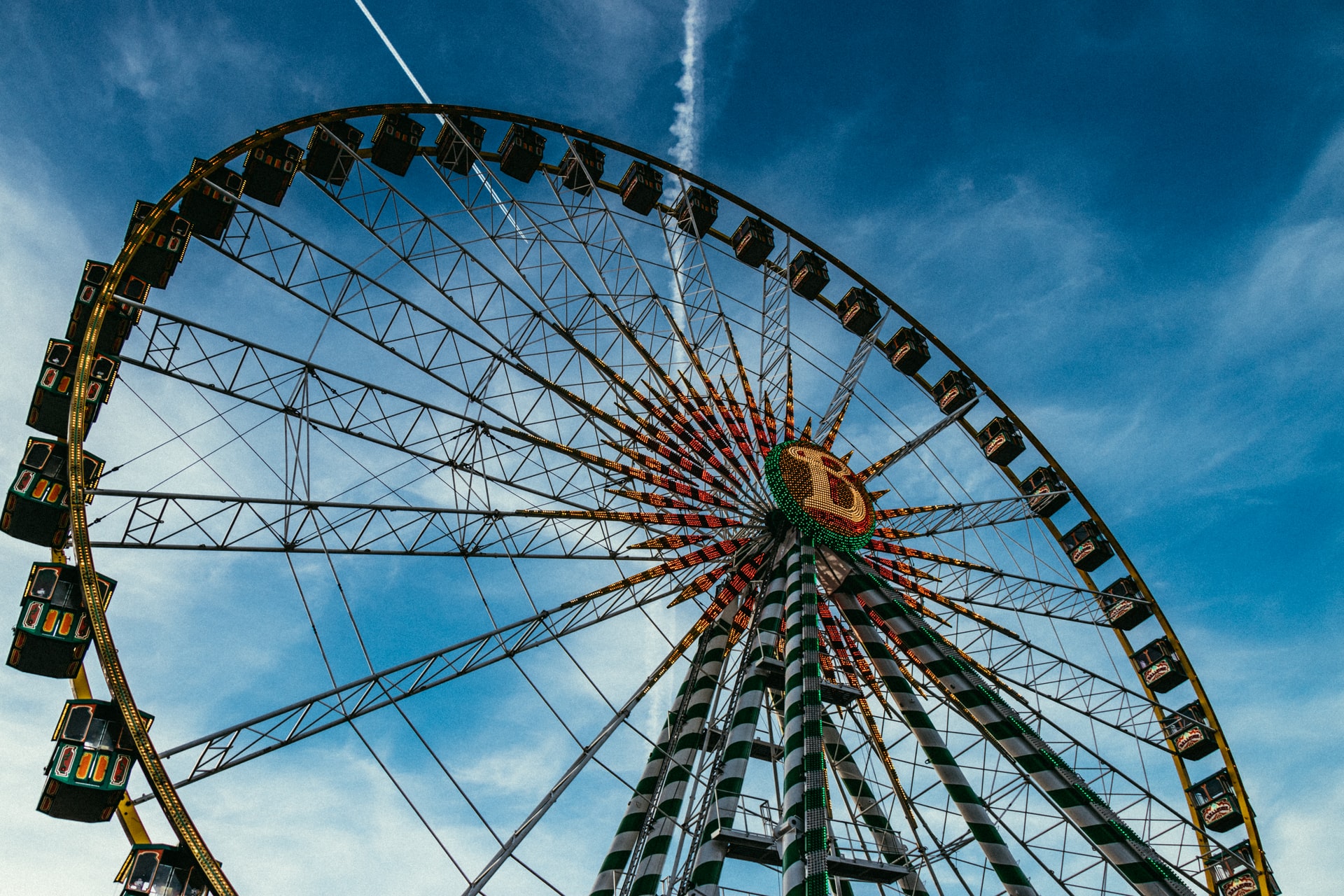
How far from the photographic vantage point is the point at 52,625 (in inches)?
605

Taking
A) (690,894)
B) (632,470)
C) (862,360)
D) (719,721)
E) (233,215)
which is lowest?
(690,894)

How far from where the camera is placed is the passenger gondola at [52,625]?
50.4 feet

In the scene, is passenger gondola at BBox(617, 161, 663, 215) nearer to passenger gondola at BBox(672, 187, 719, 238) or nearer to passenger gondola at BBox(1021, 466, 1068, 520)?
passenger gondola at BBox(672, 187, 719, 238)

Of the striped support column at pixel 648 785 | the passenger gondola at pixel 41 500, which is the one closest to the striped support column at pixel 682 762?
the striped support column at pixel 648 785

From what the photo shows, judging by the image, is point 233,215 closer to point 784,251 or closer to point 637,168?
point 637,168

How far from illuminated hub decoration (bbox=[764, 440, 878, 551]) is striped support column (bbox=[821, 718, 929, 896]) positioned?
367 centimetres

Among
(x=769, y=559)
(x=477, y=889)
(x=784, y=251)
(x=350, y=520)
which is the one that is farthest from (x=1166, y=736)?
(x=350, y=520)

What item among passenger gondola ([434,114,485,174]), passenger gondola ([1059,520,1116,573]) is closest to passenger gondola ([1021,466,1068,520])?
passenger gondola ([1059,520,1116,573])

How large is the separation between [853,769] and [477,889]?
8095 millimetres

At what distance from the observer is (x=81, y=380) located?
17266 millimetres

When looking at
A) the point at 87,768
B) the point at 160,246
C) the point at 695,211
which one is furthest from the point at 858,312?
the point at 87,768

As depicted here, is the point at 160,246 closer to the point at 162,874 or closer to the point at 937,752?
the point at 162,874

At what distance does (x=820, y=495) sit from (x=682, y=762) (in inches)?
246

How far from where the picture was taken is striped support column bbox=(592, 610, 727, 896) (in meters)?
17.9
